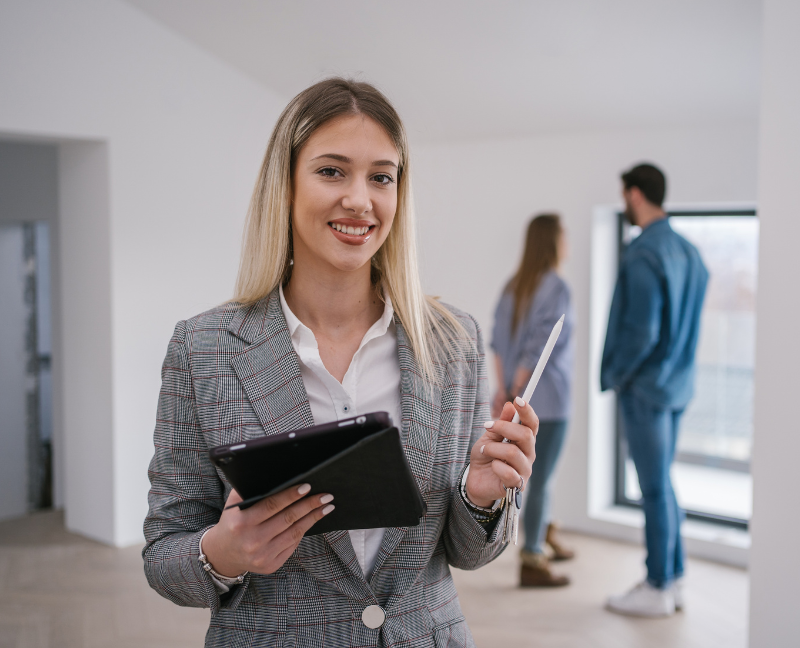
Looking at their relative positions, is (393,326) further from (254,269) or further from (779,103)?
(779,103)

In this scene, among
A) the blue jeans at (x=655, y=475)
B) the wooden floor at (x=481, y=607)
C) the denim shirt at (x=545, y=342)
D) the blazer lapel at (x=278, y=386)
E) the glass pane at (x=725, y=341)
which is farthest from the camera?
the glass pane at (x=725, y=341)

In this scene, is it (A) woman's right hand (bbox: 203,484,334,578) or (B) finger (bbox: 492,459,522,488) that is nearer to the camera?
(A) woman's right hand (bbox: 203,484,334,578)

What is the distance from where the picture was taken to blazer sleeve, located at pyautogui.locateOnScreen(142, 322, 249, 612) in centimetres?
119

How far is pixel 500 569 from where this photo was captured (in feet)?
13.3

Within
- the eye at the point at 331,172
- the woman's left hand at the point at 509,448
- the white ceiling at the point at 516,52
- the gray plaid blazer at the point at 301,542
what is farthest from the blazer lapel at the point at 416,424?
the white ceiling at the point at 516,52

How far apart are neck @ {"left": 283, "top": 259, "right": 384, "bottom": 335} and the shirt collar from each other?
24 mm

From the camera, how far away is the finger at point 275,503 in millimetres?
978

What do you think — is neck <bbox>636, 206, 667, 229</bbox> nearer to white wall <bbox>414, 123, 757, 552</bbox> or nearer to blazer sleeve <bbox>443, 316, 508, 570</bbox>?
white wall <bbox>414, 123, 757, 552</bbox>

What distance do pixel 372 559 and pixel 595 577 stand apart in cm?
300

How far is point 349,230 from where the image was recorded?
1.27 m

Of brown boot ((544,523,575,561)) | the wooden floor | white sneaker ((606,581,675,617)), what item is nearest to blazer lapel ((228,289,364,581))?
the wooden floor

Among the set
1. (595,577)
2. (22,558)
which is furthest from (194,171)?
(595,577)

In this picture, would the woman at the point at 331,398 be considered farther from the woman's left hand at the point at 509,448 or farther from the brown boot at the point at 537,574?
the brown boot at the point at 537,574

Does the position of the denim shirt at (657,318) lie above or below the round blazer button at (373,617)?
above
